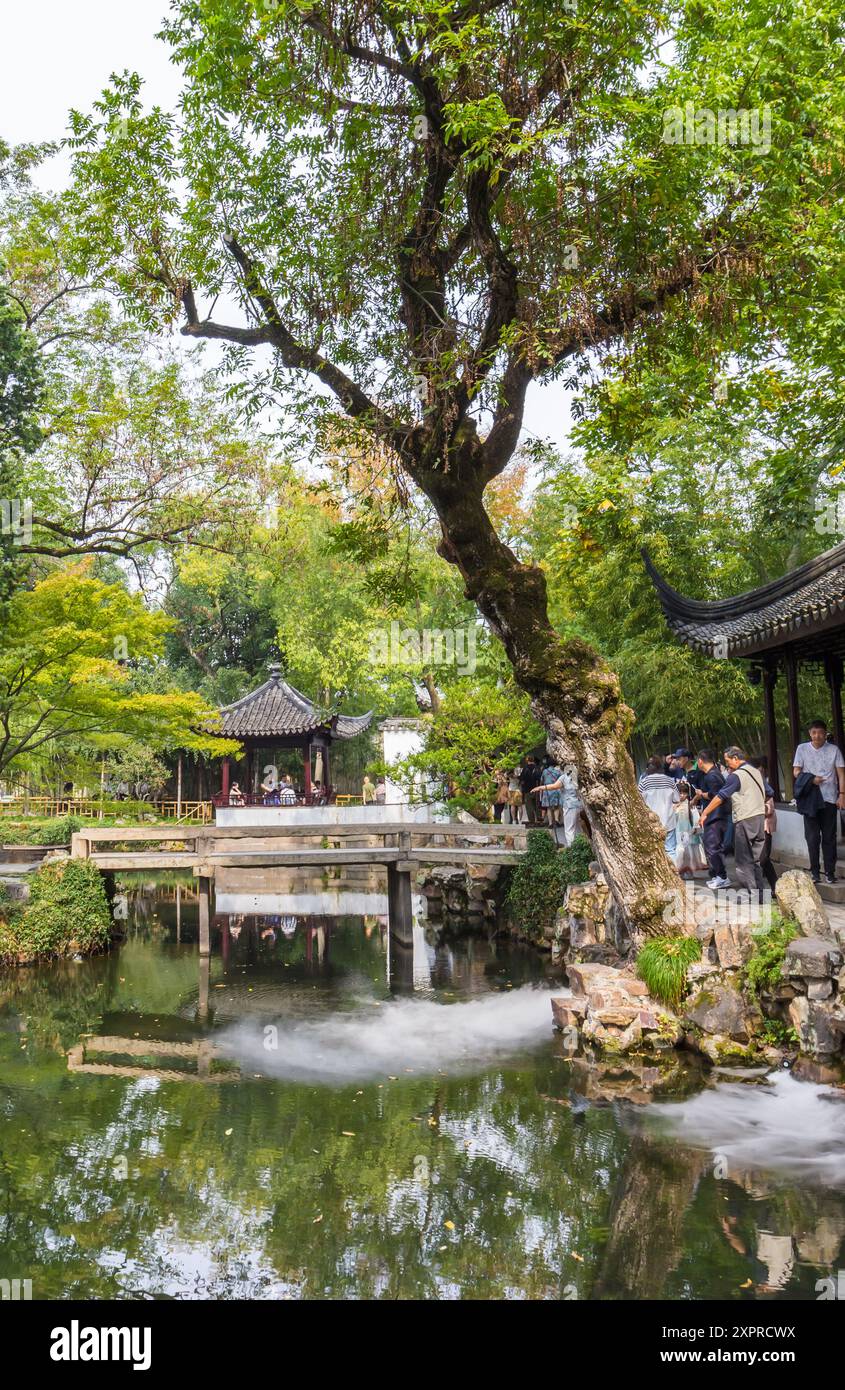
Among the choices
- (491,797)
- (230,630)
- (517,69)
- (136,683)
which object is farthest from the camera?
(230,630)

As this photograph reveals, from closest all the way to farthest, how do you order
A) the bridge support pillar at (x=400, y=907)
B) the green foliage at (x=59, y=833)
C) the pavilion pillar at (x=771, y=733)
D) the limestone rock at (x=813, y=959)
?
the limestone rock at (x=813, y=959), the pavilion pillar at (x=771, y=733), the bridge support pillar at (x=400, y=907), the green foliage at (x=59, y=833)

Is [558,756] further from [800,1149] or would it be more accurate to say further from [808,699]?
[808,699]

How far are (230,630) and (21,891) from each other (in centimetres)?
2341

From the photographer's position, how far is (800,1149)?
5.94 metres

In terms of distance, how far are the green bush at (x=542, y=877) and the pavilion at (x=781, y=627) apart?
2735mm

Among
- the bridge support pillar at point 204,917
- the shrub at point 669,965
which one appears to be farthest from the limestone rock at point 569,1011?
the bridge support pillar at point 204,917

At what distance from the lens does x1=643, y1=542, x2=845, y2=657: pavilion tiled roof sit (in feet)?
30.0

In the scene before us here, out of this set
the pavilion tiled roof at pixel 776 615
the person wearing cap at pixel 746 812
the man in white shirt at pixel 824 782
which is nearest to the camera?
the man in white shirt at pixel 824 782

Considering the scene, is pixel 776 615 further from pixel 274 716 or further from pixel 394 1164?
pixel 274 716

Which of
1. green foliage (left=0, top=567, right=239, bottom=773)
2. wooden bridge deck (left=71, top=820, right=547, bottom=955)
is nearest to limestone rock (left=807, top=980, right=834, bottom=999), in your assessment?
wooden bridge deck (left=71, top=820, right=547, bottom=955)

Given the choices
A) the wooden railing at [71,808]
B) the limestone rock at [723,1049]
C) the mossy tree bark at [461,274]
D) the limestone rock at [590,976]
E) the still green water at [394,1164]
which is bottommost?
the still green water at [394,1164]

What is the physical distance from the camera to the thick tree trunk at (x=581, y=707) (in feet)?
27.0

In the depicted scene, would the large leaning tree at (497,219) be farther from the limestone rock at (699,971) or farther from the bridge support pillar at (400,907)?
the bridge support pillar at (400,907)

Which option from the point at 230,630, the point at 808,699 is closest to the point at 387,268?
the point at 808,699
